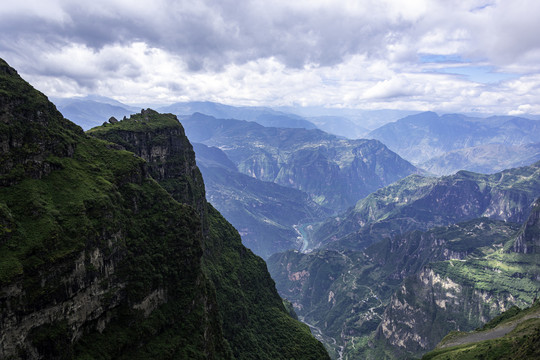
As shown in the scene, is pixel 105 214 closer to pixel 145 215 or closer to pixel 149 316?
pixel 145 215

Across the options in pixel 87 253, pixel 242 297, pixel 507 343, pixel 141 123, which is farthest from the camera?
pixel 242 297

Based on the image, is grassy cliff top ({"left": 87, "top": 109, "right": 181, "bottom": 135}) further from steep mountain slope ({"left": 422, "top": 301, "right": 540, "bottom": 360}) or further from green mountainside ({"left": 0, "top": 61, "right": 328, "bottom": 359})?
steep mountain slope ({"left": 422, "top": 301, "right": 540, "bottom": 360})

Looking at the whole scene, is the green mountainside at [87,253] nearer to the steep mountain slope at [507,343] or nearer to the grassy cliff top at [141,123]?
the grassy cliff top at [141,123]

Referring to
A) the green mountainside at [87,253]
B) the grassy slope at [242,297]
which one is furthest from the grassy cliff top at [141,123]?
the green mountainside at [87,253]

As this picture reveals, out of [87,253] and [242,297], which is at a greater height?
[87,253]

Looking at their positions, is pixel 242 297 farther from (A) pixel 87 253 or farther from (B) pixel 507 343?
(B) pixel 507 343

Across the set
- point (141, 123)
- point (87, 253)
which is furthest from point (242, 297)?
point (87, 253)

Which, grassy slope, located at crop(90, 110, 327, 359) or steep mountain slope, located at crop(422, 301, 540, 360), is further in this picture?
grassy slope, located at crop(90, 110, 327, 359)

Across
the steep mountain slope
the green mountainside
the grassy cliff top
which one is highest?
the grassy cliff top

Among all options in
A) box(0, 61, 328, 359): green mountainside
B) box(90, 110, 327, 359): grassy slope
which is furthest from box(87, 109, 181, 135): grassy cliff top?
box(0, 61, 328, 359): green mountainside
